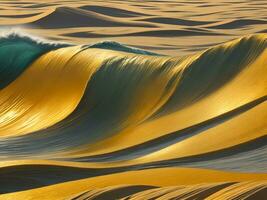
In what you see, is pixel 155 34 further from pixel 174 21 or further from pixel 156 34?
pixel 174 21

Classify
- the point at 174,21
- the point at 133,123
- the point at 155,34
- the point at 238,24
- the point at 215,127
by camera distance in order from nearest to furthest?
the point at 215,127 → the point at 133,123 → the point at 155,34 → the point at 238,24 → the point at 174,21

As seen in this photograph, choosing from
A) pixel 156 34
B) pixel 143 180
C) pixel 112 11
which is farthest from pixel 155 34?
pixel 143 180

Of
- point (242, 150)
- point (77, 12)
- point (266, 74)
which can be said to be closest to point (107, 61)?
point (266, 74)

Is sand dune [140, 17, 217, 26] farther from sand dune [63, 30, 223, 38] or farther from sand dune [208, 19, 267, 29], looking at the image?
sand dune [63, 30, 223, 38]

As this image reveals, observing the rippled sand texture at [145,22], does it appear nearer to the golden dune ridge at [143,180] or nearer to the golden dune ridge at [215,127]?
the golden dune ridge at [215,127]

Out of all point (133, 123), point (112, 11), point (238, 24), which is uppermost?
point (112, 11)

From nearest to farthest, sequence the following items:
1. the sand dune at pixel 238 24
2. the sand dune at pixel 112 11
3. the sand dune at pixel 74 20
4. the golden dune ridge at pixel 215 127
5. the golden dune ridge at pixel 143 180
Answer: the golden dune ridge at pixel 143 180
the golden dune ridge at pixel 215 127
the sand dune at pixel 238 24
the sand dune at pixel 74 20
the sand dune at pixel 112 11

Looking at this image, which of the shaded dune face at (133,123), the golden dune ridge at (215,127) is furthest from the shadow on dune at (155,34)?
the golden dune ridge at (215,127)
